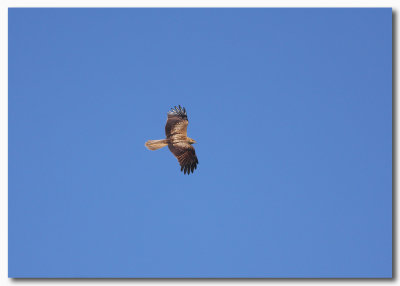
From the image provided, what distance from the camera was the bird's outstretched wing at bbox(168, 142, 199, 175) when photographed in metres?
8.04

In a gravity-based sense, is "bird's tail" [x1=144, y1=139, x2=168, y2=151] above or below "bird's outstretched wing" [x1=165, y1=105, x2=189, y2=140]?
below

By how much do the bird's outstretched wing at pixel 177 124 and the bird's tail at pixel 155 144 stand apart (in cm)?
14

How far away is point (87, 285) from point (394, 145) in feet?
13.5

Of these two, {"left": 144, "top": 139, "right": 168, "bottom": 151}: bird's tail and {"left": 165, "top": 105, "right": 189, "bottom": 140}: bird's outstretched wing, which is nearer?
{"left": 144, "top": 139, "right": 168, "bottom": 151}: bird's tail

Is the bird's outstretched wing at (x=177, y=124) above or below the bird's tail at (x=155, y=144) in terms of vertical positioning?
above

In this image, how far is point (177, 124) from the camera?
8078mm

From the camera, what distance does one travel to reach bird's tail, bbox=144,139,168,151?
303 inches

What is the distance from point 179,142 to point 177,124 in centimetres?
28

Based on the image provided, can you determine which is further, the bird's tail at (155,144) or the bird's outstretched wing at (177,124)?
the bird's outstretched wing at (177,124)

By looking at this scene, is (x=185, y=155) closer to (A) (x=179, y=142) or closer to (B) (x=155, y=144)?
(A) (x=179, y=142)

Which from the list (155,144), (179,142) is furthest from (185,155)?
(155,144)

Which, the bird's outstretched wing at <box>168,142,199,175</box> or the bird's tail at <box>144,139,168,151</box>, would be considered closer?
→ the bird's tail at <box>144,139,168,151</box>

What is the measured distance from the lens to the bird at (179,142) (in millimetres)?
7882
